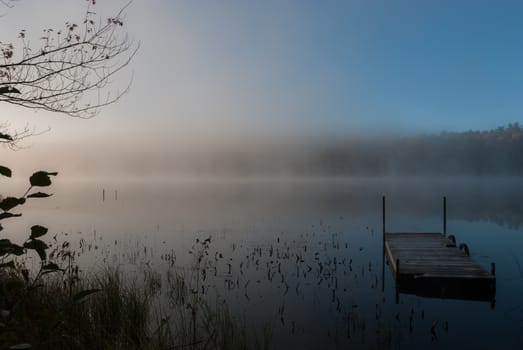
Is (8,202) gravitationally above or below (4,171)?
below

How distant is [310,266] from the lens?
1880 centimetres

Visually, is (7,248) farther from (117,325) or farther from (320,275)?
(320,275)

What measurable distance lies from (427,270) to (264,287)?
6.31 metres

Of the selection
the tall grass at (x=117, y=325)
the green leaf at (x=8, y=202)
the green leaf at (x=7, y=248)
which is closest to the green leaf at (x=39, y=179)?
the green leaf at (x=8, y=202)

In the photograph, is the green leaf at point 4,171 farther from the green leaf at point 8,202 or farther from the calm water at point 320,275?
the calm water at point 320,275

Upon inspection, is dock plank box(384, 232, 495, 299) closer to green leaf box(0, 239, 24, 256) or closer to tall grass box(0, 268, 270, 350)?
tall grass box(0, 268, 270, 350)

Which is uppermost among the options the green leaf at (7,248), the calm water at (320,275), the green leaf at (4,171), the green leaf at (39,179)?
the green leaf at (4,171)

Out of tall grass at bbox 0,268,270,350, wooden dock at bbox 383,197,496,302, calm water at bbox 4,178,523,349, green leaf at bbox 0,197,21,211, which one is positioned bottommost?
calm water at bbox 4,178,523,349

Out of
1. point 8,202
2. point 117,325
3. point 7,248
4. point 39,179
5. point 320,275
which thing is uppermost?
point 39,179

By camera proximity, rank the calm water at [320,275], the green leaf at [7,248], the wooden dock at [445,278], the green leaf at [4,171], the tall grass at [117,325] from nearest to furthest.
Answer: the green leaf at [7,248]
the green leaf at [4,171]
the tall grass at [117,325]
the calm water at [320,275]
the wooden dock at [445,278]

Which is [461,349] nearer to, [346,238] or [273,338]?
[273,338]

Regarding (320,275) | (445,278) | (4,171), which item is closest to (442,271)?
(445,278)

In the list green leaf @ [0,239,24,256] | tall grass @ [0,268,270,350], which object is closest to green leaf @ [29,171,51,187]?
green leaf @ [0,239,24,256]

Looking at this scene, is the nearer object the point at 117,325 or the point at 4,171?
the point at 4,171
